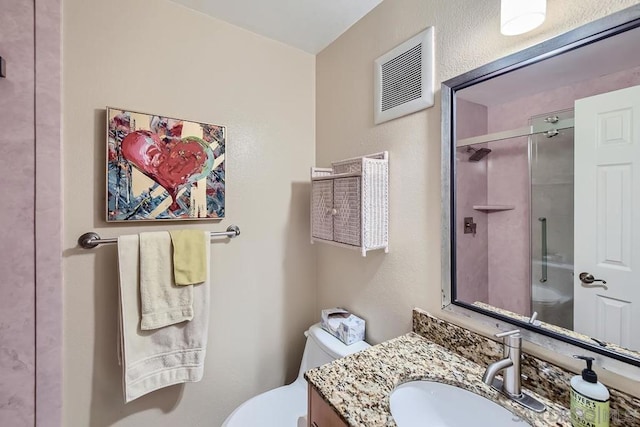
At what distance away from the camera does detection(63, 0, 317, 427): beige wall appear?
1047 mm

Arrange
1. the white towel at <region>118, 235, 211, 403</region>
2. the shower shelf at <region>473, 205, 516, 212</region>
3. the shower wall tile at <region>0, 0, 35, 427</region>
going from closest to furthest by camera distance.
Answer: the shower shelf at <region>473, 205, 516, 212</region>, the shower wall tile at <region>0, 0, 35, 427</region>, the white towel at <region>118, 235, 211, 403</region>

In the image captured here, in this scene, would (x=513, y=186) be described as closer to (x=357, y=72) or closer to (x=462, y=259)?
(x=462, y=259)

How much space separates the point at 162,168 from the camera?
1.16m

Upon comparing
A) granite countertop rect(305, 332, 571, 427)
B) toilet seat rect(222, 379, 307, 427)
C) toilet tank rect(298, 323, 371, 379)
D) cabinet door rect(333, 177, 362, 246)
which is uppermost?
cabinet door rect(333, 177, 362, 246)

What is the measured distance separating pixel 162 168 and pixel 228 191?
302mm

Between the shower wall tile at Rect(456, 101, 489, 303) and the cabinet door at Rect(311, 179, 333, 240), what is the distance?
21.1 inches

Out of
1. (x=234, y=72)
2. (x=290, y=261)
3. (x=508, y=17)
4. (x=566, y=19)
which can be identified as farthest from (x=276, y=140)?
(x=566, y=19)

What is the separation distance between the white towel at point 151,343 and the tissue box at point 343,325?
0.57 metres

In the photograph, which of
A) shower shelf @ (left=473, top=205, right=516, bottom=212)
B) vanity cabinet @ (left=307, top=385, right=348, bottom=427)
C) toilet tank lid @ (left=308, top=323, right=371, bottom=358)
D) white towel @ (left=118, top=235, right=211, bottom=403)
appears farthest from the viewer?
toilet tank lid @ (left=308, top=323, right=371, bottom=358)

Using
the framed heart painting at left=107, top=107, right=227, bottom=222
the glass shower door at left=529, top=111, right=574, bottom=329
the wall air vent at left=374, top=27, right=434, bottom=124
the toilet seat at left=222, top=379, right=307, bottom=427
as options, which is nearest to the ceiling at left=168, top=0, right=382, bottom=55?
the wall air vent at left=374, top=27, right=434, bottom=124

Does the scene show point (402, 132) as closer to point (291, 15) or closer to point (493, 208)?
point (493, 208)

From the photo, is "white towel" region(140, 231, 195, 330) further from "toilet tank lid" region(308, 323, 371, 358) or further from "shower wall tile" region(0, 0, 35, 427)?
"toilet tank lid" region(308, 323, 371, 358)

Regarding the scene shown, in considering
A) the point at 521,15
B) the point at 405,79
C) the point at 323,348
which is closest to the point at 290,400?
the point at 323,348

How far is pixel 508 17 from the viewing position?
721 millimetres
